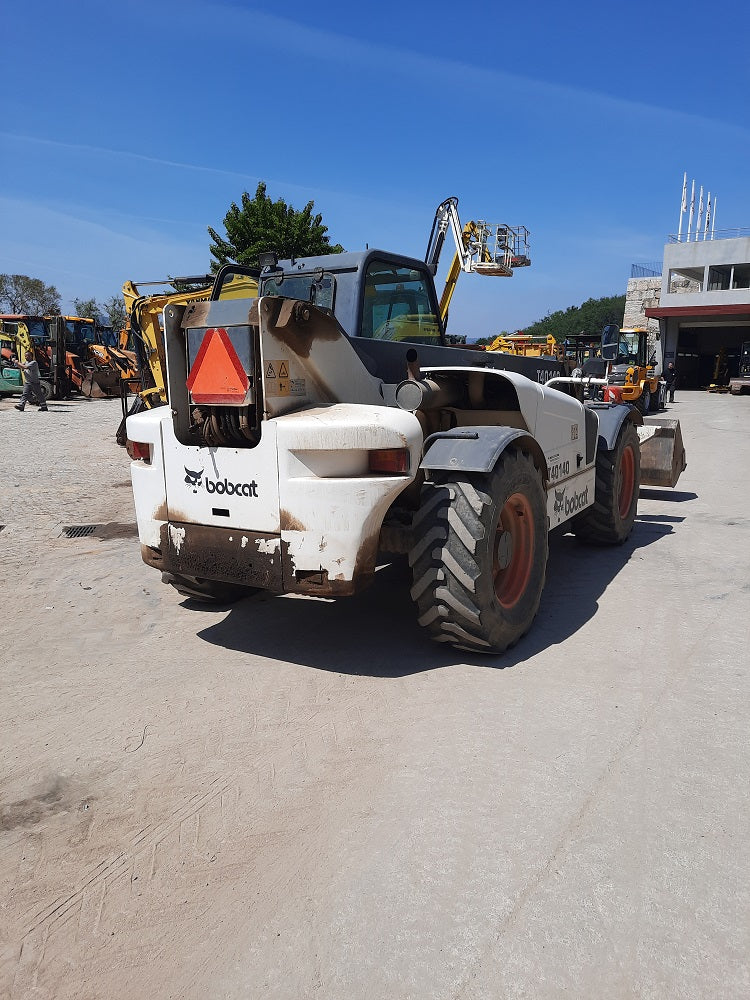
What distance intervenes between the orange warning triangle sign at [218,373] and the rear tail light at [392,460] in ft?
2.40

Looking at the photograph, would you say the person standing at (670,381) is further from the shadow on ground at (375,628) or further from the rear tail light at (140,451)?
the rear tail light at (140,451)

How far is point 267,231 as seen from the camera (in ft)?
80.6

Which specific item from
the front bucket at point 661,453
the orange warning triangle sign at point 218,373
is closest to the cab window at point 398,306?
the orange warning triangle sign at point 218,373

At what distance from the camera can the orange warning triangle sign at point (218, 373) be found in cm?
369

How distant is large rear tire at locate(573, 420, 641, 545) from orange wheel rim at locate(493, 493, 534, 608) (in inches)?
70.4

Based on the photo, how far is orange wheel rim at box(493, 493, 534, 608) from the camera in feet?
13.6

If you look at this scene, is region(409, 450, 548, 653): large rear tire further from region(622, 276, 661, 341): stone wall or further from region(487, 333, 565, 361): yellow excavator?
region(622, 276, 661, 341): stone wall

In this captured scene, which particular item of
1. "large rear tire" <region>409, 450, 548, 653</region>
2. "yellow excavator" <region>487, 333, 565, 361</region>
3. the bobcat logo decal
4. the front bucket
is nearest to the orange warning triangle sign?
the bobcat logo decal

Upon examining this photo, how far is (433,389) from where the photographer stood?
420 centimetres

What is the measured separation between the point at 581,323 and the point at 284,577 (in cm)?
10917

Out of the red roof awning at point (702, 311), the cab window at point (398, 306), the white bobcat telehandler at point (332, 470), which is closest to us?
the white bobcat telehandler at point (332, 470)

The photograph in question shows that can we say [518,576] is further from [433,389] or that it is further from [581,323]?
[581,323]

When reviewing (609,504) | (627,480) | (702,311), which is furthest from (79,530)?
(702,311)

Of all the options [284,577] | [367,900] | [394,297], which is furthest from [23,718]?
[394,297]
